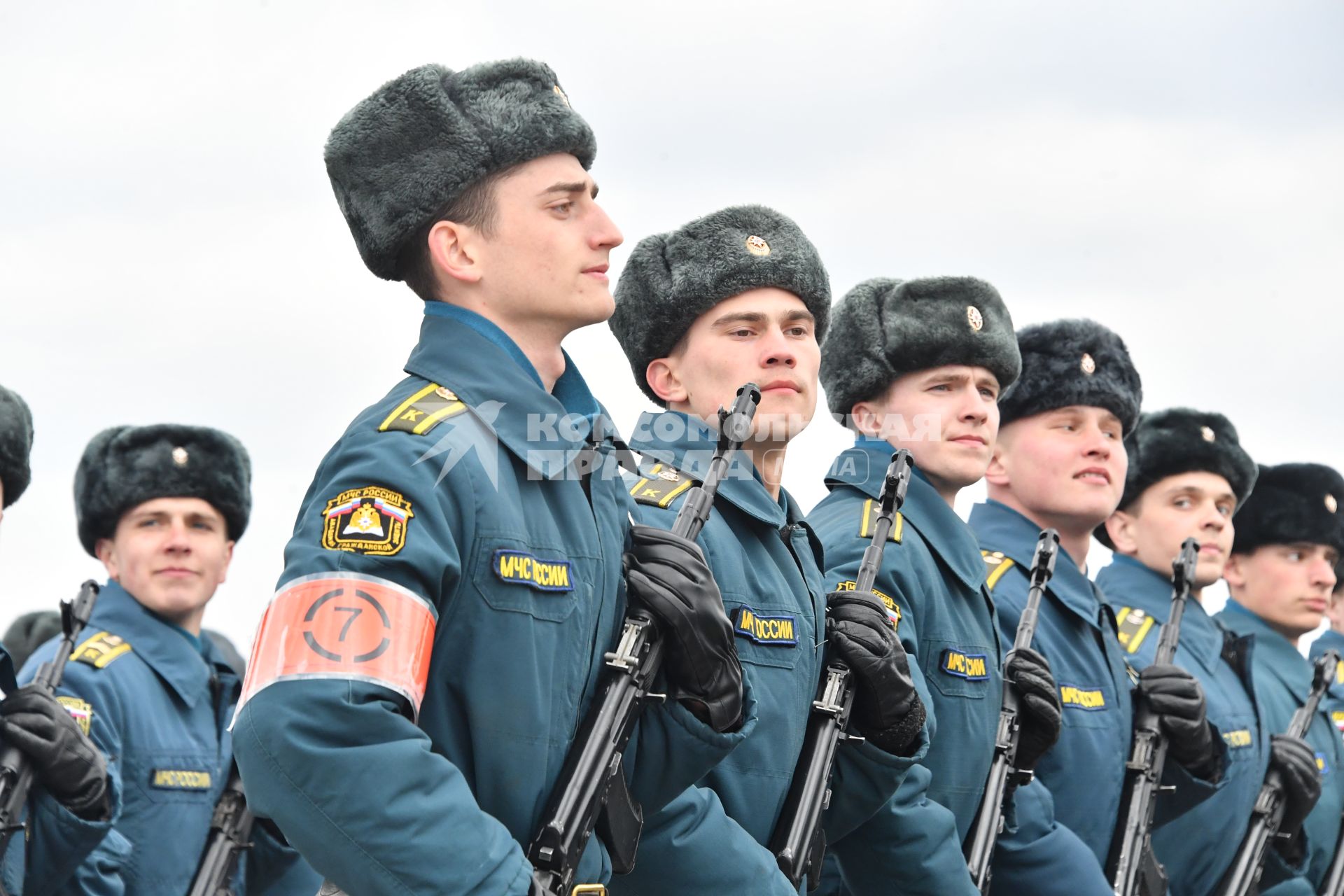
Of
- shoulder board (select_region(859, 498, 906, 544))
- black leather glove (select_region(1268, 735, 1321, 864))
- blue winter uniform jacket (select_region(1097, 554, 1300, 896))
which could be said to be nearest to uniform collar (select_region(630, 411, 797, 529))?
shoulder board (select_region(859, 498, 906, 544))

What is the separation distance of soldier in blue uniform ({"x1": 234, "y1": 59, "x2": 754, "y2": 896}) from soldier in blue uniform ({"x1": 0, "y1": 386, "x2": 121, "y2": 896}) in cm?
284

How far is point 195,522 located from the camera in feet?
29.5

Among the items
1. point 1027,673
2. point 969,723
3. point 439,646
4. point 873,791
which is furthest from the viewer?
point 1027,673

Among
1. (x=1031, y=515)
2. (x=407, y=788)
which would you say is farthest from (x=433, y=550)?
(x=1031, y=515)

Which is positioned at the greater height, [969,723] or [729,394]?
[729,394]

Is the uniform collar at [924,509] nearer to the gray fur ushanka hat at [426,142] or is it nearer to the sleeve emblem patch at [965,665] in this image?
the sleeve emblem patch at [965,665]

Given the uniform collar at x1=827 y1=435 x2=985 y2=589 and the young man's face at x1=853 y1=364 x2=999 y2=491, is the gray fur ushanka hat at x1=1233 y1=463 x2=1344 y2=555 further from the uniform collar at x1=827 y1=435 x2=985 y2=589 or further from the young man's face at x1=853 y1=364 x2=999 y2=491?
the uniform collar at x1=827 y1=435 x2=985 y2=589

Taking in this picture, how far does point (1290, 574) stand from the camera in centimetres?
1094

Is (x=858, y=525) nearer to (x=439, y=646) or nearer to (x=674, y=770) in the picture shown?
(x=674, y=770)

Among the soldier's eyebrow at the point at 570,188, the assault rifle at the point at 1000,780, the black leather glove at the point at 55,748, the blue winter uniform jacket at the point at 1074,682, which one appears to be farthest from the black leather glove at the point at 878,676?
the black leather glove at the point at 55,748

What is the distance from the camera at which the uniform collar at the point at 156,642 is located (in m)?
8.38

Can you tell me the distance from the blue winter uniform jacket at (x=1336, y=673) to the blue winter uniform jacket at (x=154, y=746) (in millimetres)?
5904

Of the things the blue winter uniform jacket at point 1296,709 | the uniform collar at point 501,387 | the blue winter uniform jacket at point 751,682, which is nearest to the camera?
the uniform collar at point 501,387

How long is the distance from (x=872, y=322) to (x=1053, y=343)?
1.39 metres
